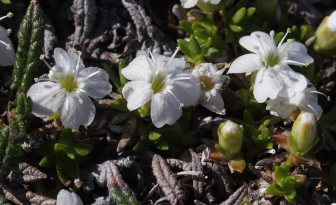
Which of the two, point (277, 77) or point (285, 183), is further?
point (277, 77)

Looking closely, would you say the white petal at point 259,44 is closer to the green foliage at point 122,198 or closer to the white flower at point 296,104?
the white flower at point 296,104

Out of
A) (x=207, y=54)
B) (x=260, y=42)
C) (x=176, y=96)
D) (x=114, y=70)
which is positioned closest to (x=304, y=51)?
(x=260, y=42)

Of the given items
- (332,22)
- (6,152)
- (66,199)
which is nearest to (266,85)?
(332,22)

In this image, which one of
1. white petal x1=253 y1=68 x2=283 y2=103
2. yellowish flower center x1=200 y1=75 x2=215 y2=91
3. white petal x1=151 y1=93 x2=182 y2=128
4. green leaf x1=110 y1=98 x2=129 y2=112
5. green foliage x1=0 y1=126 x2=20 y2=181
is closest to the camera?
green foliage x1=0 y1=126 x2=20 y2=181

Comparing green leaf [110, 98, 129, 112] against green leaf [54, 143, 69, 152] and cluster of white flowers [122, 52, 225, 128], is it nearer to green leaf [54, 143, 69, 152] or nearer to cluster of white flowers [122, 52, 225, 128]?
cluster of white flowers [122, 52, 225, 128]

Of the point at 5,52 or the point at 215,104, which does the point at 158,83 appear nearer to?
the point at 215,104

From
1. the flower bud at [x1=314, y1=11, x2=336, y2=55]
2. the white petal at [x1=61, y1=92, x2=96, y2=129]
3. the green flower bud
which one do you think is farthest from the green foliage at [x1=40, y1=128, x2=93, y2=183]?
the flower bud at [x1=314, y1=11, x2=336, y2=55]

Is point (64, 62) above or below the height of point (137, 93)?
above
